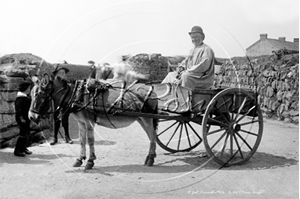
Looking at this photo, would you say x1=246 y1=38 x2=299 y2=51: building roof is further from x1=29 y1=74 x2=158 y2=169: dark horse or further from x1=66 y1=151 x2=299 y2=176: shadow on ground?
x1=29 y1=74 x2=158 y2=169: dark horse

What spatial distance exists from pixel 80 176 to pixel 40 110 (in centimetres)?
124

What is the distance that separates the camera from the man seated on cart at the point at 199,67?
5.37m

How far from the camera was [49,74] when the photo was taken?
4.82 meters

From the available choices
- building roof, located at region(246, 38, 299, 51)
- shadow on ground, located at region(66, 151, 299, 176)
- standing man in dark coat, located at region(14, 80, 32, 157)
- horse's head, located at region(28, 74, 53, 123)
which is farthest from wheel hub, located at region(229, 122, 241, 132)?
building roof, located at region(246, 38, 299, 51)

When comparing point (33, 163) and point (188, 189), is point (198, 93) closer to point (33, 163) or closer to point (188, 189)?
point (188, 189)

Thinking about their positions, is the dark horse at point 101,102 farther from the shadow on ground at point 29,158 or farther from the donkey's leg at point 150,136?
the shadow on ground at point 29,158

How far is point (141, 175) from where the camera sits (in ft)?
16.6

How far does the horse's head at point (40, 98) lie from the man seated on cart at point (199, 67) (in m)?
A: 2.22

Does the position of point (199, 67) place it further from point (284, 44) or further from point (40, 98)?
point (284, 44)

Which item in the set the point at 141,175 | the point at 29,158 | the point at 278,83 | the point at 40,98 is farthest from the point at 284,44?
the point at 40,98

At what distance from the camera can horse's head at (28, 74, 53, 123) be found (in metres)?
4.65

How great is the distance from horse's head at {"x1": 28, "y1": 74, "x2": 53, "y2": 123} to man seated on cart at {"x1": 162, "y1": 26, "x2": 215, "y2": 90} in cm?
222

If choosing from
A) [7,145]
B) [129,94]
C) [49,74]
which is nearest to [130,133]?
[7,145]

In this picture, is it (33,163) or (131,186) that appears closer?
(131,186)
